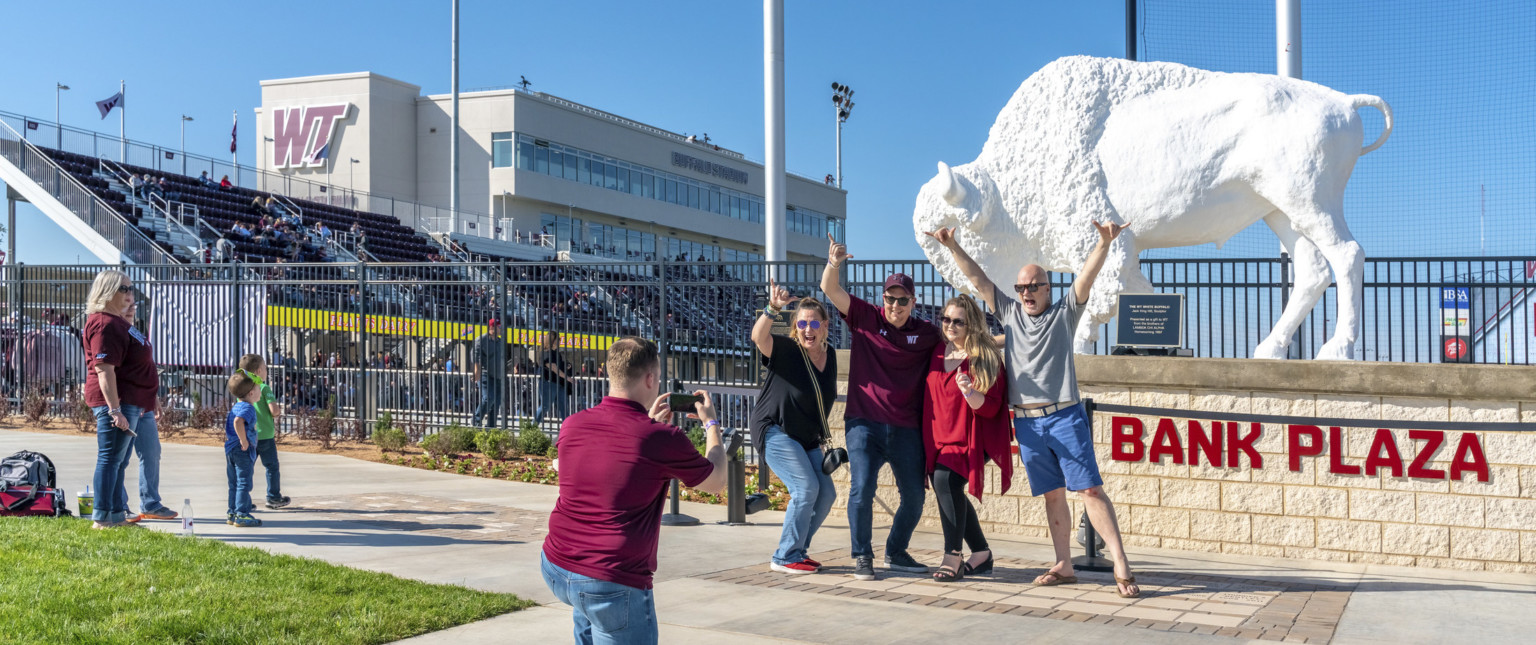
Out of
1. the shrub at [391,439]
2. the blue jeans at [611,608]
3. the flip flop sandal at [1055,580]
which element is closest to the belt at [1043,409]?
the flip flop sandal at [1055,580]

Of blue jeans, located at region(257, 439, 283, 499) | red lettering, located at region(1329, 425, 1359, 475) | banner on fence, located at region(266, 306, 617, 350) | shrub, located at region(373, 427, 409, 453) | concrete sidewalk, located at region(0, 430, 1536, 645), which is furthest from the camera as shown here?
banner on fence, located at region(266, 306, 617, 350)

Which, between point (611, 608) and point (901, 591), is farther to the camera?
point (901, 591)

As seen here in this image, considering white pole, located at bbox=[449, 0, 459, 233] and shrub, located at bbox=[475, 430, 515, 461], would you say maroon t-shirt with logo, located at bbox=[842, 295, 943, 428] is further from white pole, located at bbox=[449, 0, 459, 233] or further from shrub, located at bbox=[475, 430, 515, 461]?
white pole, located at bbox=[449, 0, 459, 233]

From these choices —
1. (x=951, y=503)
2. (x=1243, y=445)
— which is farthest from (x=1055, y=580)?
(x=1243, y=445)

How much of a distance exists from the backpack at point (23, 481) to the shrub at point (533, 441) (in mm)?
5410

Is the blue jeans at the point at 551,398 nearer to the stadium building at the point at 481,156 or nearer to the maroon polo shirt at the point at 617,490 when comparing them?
the maroon polo shirt at the point at 617,490

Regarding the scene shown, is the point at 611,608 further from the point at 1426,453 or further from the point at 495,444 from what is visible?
the point at 495,444

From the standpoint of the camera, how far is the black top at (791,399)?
666 centimetres

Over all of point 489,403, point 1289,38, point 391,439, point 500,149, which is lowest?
point 391,439

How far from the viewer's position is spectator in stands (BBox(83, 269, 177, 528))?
7.71m

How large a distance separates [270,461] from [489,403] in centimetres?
569

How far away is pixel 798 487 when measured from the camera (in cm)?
667

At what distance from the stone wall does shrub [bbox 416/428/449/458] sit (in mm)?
7816

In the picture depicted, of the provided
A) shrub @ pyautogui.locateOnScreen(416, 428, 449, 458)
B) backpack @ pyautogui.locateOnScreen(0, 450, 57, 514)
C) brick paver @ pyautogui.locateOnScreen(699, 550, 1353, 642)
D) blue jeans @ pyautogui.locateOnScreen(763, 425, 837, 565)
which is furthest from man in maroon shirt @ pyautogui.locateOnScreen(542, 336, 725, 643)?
shrub @ pyautogui.locateOnScreen(416, 428, 449, 458)
